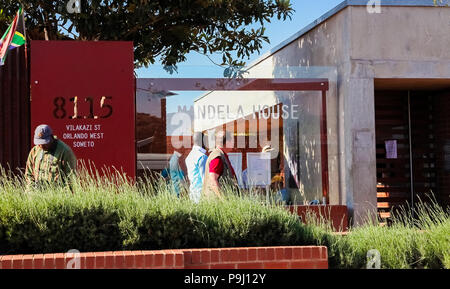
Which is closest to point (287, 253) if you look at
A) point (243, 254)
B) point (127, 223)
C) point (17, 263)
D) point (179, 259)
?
point (243, 254)

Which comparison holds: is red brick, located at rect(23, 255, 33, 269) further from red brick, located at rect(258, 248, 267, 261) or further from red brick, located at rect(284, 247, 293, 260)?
red brick, located at rect(284, 247, 293, 260)

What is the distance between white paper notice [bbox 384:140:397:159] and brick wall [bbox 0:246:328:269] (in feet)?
27.0

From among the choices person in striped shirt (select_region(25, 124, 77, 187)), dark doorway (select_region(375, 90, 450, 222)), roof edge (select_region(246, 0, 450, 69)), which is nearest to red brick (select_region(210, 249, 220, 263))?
person in striped shirt (select_region(25, 124, 77, 187))

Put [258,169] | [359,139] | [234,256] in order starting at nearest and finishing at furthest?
[234,256] < [359,139] < [258,169]

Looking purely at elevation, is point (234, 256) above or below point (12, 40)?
below

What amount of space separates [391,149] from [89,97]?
635 centimetres

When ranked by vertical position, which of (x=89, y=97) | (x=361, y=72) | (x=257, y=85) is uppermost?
(x=361, y=72)

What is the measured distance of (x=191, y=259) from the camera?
6.52m

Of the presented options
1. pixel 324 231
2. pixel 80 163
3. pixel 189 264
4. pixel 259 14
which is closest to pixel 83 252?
pixel 189 264

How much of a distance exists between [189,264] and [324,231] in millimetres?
1726

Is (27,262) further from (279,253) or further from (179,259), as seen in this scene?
(279,253)

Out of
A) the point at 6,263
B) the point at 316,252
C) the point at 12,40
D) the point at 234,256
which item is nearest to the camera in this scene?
the point at 6,263

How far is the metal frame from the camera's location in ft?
41.6

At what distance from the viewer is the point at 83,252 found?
663cm
